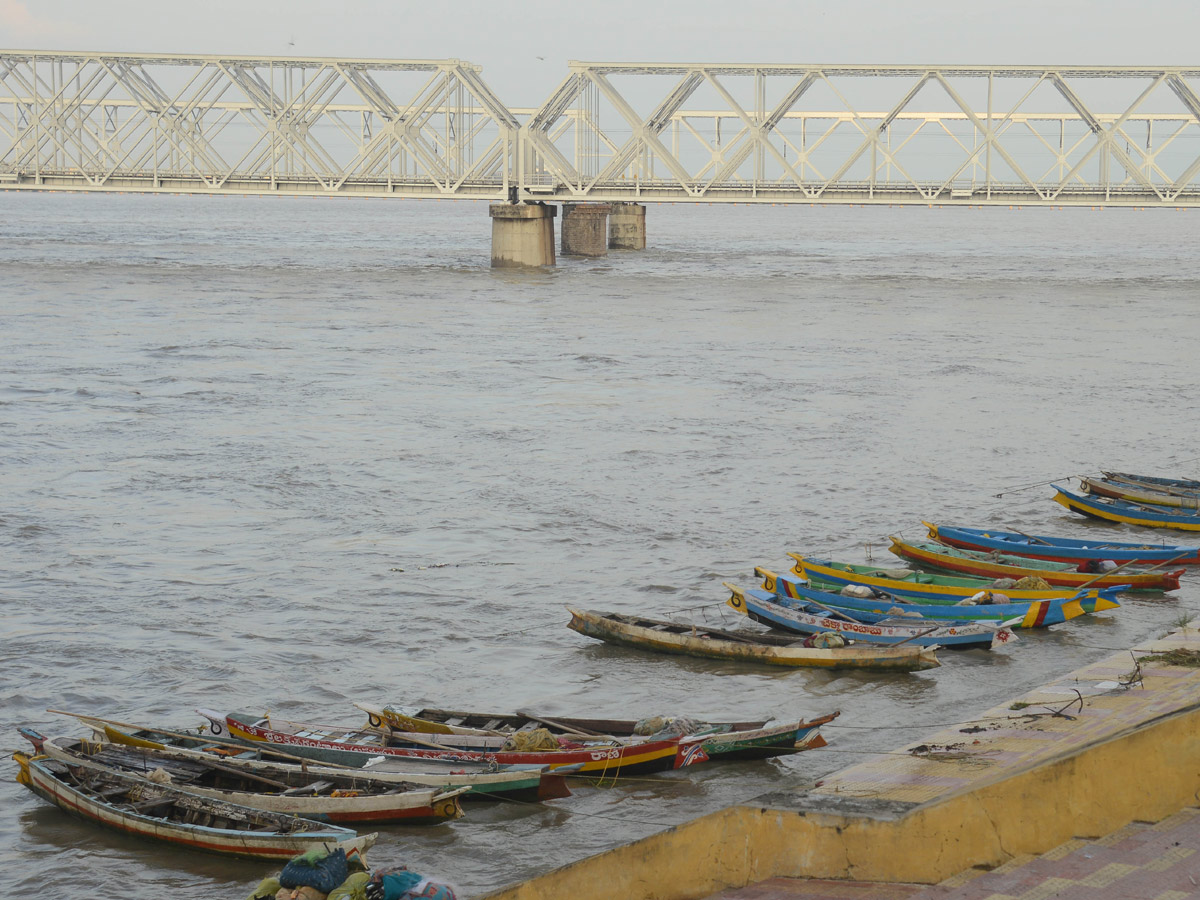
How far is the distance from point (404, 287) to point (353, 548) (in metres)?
62.9

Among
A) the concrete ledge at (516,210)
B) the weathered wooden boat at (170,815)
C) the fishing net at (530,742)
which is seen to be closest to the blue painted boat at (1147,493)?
the fishing net at (530,742)

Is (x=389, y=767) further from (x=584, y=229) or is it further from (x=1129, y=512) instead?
(x=584, y=229)

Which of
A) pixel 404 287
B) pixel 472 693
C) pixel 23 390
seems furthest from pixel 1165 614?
pixel 404 287

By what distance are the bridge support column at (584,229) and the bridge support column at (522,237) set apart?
1431 cm

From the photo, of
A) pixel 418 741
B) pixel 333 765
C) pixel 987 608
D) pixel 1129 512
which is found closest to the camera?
pixel 333 765

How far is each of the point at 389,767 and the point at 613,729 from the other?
283 cm

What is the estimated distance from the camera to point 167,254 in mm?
121438

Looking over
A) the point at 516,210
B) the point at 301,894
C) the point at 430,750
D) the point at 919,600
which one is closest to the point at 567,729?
the point at 430,750

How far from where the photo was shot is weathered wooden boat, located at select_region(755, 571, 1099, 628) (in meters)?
22.9

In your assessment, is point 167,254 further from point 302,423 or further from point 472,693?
point 472,693

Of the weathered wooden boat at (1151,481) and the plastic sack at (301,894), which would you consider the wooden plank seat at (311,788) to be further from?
the weathered wooden boat at (1151,481)

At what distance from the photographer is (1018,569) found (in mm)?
25438

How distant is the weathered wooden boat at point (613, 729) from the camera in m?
17.5

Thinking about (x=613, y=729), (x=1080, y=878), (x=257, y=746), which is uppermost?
(x=1080, y=878)
